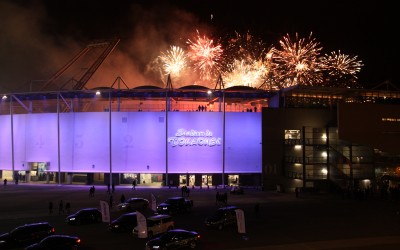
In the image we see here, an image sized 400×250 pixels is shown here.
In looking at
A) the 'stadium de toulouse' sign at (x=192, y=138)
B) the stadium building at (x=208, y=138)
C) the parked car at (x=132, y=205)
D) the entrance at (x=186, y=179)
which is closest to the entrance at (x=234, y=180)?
the stadium building at (x=208, y=138)

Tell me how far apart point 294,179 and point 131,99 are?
27.9 metres

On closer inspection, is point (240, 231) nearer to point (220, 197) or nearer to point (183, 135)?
point (220, 197)

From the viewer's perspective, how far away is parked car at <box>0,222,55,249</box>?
73.5 ft

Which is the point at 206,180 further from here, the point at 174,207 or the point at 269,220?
the point at 269,220

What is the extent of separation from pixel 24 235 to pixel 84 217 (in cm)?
633

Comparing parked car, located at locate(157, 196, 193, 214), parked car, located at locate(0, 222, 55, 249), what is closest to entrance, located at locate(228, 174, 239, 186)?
parked car, located at locate(157, 196, 193, 214)

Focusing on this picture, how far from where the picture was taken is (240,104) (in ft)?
218

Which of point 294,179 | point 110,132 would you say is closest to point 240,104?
point 294,179

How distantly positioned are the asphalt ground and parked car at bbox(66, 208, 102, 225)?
61 cm

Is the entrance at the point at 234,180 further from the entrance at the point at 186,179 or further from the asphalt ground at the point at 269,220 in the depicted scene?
the asphalt ground at the point at 269,220

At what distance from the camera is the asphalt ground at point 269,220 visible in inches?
909

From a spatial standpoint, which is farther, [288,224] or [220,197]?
[220,197]

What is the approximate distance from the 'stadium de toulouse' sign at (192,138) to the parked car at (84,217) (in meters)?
29.6

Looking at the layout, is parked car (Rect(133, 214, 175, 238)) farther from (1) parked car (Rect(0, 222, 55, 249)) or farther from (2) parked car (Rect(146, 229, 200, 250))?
(1) parked car (Rect(0, 222, 55, 249))
